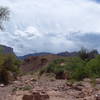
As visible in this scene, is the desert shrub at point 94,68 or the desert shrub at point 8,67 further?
the desert shrub at point 8,67

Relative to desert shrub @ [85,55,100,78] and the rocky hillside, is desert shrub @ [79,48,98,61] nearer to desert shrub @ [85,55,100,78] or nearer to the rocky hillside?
desert shrub @ [85,55,100,78]

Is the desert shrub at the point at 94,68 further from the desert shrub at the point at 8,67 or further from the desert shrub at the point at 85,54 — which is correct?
the desert shrub at the point at 85,54

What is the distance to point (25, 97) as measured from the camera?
18.1 meters

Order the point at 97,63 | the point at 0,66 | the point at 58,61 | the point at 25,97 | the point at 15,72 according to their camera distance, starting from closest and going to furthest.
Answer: the point at 25,97
the point at 97,63
the point at 0,66
the point at 15,72
the point at 58,61

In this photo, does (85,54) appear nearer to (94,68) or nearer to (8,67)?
(8,67)

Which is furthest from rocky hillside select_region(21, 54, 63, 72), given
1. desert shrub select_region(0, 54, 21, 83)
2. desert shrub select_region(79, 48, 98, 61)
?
desert shrub select_region(0, 54, 21, 83)

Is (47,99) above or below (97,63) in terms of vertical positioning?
below

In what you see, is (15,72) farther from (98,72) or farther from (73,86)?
(98,72)

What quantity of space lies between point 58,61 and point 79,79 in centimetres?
3284

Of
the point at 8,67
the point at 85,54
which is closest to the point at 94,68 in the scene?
the point at 8,67

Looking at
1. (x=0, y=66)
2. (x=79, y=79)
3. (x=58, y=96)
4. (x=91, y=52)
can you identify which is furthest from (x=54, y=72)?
(x=58, y=96)

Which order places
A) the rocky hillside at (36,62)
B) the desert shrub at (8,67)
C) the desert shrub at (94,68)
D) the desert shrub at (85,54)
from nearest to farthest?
the desert shrub at (94,68)
the desert shrub at (8,67)
the desert shrub at (85,54)
the rocky hillside at (36,62)

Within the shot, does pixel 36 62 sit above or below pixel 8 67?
above

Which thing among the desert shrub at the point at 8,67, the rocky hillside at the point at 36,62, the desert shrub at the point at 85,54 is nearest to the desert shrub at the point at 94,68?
the desert shrub at the point at 8,67
